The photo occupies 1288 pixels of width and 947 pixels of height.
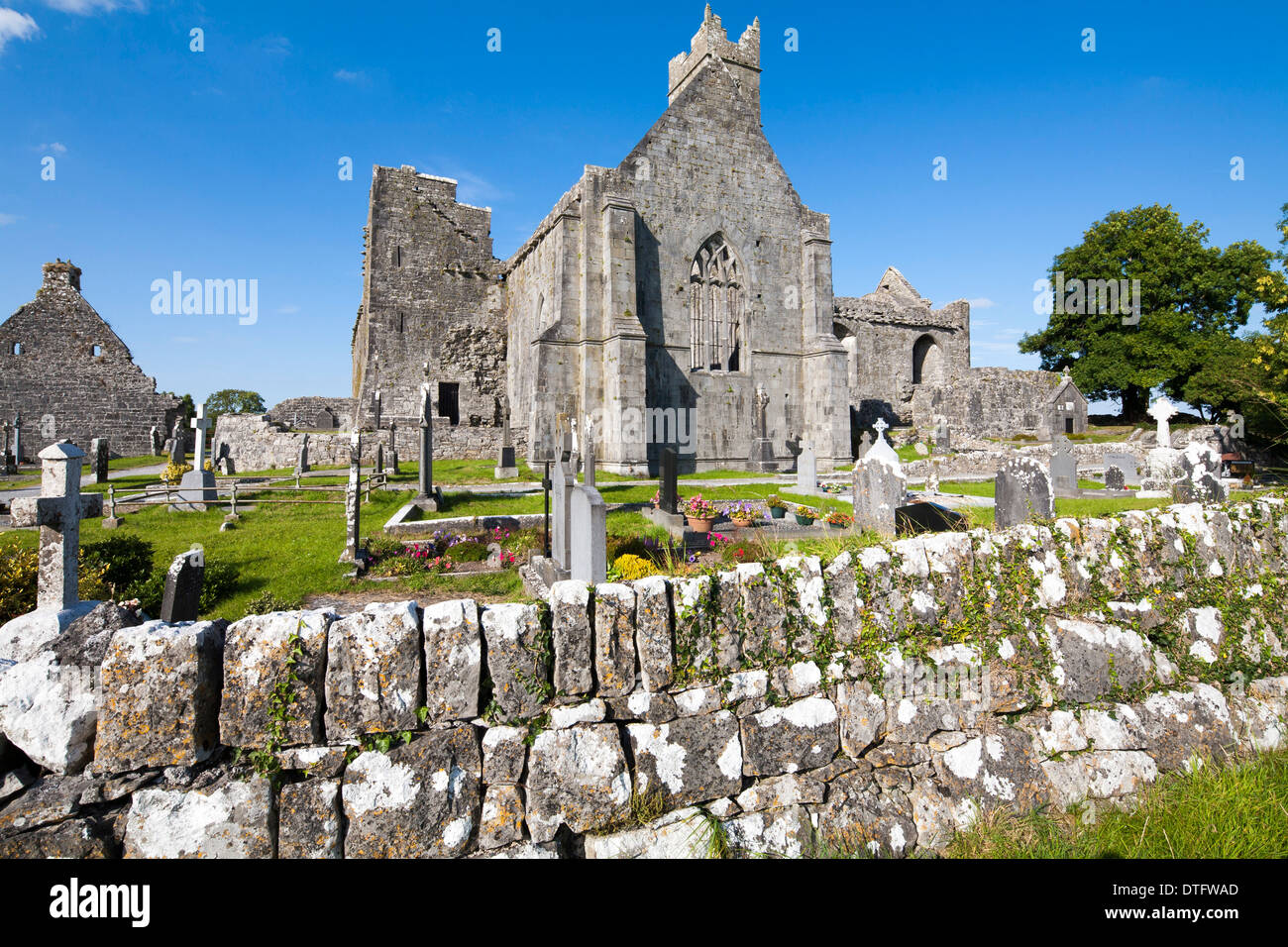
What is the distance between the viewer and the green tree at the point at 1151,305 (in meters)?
30.3

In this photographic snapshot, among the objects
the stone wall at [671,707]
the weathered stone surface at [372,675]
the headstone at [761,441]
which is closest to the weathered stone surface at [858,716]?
the stone wall at [671,707]

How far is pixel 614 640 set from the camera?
98.6 inches

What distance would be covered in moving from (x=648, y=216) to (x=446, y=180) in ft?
43.1

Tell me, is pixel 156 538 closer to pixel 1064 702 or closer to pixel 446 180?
pixel 1064 702

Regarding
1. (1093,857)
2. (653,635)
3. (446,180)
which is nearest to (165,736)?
(653,635)

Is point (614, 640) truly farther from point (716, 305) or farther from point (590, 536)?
point (716, 305)

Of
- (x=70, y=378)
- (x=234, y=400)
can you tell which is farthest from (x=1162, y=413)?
(x=234, y=400)

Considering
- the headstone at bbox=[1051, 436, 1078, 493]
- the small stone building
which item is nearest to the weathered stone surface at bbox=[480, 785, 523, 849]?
the headstone at bbox=[1051, 436, 1078, 493]

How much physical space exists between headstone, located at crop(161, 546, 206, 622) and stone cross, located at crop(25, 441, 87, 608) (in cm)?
145

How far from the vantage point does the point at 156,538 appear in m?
9.33

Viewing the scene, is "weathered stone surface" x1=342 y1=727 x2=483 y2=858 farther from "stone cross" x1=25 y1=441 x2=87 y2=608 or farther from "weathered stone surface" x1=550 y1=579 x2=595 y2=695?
"stone cross" x1=25 y1=441 x2=87 y2=608

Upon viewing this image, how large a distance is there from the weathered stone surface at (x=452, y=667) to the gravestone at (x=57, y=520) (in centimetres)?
211

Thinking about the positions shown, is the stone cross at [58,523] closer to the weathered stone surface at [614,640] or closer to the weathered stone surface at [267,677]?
the weathered stone surface at [267,677]

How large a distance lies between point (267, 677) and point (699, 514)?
8509mm
